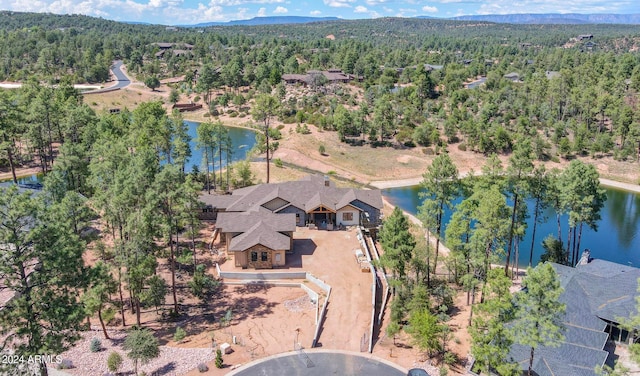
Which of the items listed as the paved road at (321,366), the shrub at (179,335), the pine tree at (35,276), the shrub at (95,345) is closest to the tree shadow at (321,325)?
the paved road at (321,366)

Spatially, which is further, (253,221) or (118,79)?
(118,79)

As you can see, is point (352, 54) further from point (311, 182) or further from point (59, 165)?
point (59, 165)

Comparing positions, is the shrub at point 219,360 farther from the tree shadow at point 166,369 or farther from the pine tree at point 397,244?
the pine tree at point 397,244

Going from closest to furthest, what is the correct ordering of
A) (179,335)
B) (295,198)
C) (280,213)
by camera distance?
(179,335) < (280,213) < (295,198)

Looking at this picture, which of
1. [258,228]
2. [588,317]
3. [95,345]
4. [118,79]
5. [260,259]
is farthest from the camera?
[118,79]

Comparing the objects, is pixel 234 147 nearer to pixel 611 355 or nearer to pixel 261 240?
pixel 261 240

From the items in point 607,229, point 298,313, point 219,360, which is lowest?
point 607,229

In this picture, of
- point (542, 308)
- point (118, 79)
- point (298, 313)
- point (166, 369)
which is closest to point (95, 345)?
point (166, 369)
